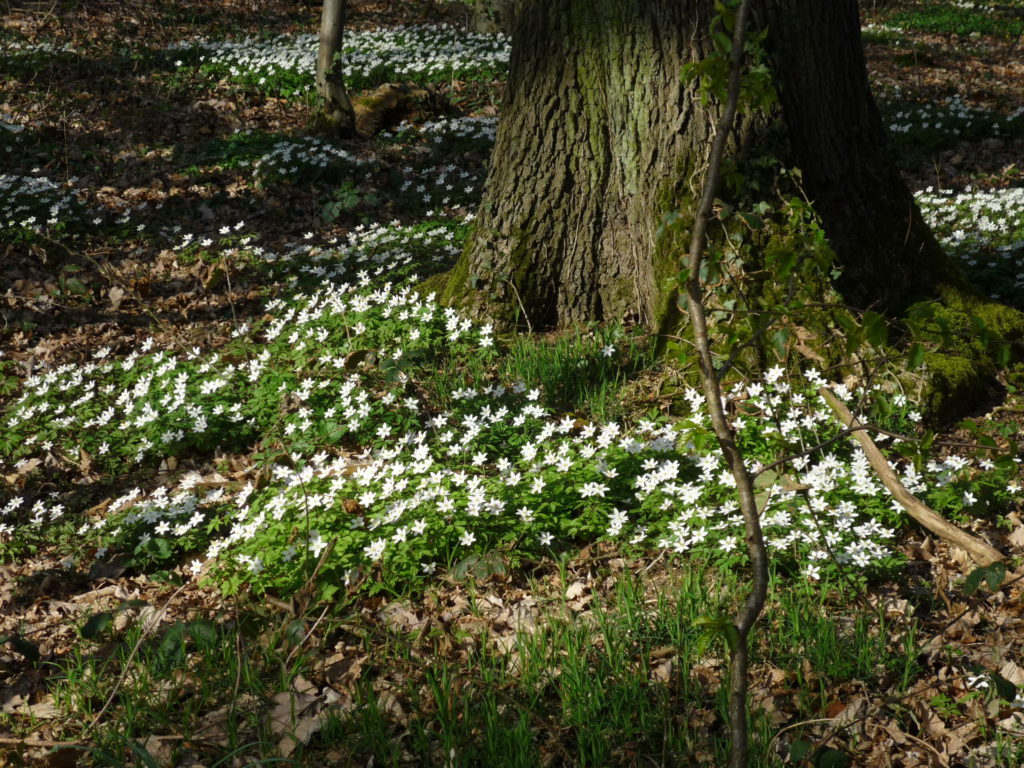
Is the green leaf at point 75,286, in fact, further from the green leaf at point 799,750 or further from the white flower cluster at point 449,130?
the green leaf at point 799,750

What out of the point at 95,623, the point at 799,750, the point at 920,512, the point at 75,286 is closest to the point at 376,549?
the point at 95,623

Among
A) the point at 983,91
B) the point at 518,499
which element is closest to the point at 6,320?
the point at 518,499

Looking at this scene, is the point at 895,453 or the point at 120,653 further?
the point at 895,453

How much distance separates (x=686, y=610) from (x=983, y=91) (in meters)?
13.1

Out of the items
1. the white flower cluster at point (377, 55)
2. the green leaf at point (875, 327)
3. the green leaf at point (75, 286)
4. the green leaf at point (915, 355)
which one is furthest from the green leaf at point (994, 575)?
the white flower cluster at point (377, 55)

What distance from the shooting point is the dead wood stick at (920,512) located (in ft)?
10.2

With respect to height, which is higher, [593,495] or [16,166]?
[16,166]

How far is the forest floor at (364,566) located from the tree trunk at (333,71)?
1.10m

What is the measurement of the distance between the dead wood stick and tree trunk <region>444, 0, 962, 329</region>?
162 cm

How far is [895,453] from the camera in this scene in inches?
161

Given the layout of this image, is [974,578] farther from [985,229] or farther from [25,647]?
[985,229]

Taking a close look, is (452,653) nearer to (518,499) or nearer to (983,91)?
(518,499)

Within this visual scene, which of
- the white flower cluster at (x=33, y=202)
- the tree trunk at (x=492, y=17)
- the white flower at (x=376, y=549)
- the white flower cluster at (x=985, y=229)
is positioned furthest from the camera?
the tree trunk at (x=492, y=17)

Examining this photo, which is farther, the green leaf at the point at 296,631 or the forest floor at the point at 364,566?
the green leaf at the point at 296,631
